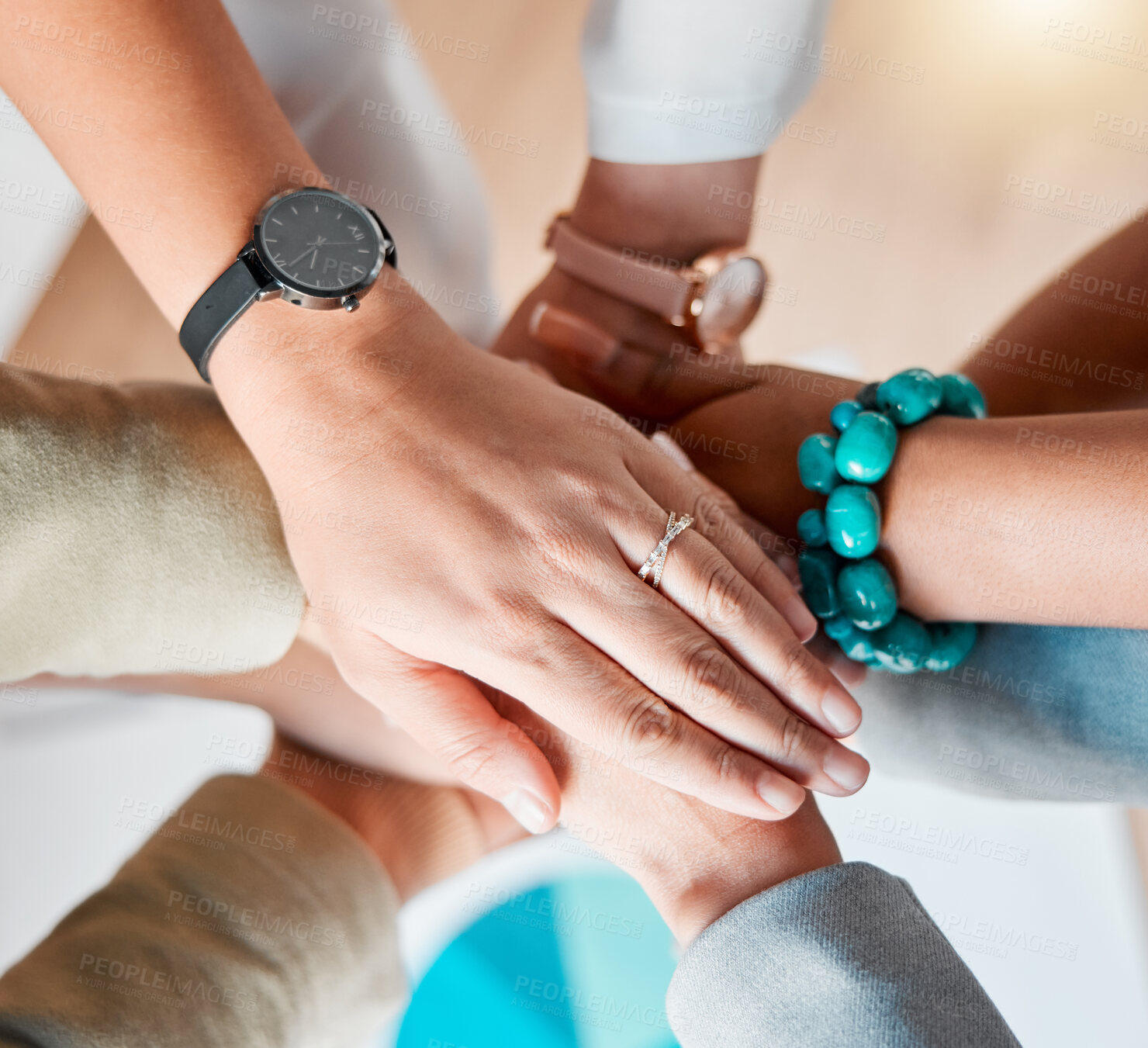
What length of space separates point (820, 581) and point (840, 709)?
104 mm

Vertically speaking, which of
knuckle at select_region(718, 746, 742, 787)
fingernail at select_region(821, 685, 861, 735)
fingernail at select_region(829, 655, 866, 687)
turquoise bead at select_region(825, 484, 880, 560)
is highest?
turquoise bead at select_region(825, 484, 880, 560)

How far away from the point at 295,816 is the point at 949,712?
63 cm

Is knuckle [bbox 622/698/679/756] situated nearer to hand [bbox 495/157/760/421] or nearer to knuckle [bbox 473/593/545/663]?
knuckle [bbox 473/593/545/663]

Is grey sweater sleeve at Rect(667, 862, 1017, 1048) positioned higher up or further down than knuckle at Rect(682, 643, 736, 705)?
further down

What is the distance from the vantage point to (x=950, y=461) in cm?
59

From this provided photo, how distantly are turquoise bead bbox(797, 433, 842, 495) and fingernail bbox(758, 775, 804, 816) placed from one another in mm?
230

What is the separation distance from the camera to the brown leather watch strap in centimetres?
83

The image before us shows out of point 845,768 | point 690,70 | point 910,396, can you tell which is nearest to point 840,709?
point 845,768

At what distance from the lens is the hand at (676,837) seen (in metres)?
0.57

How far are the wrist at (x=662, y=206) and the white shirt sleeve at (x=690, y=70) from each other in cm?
1

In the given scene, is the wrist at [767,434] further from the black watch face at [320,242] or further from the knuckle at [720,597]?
the black watch face at [320,242]

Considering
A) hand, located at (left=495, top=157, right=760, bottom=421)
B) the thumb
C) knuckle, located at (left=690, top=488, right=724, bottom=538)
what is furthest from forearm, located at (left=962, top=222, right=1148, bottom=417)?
the thumb

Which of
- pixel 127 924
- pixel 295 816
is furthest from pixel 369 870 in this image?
pixel 127 924

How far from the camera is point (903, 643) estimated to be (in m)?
0.63
